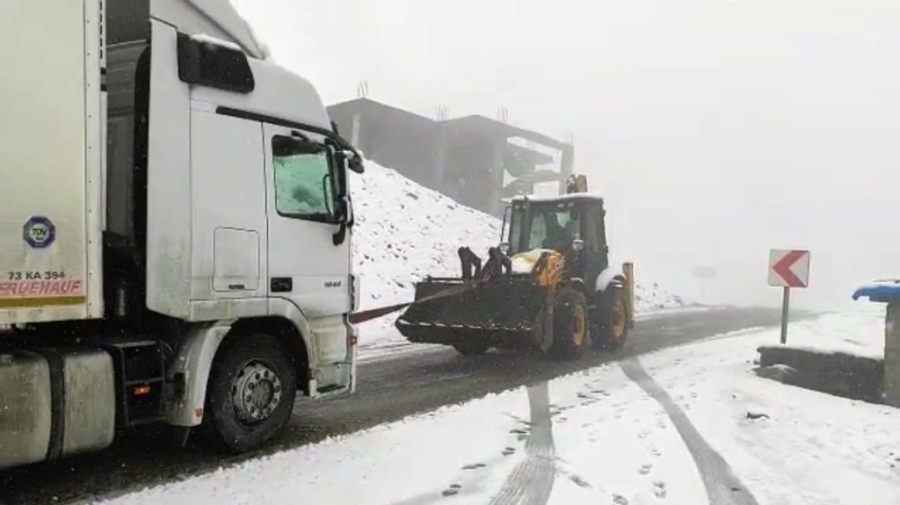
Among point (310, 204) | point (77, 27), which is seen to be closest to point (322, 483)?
point (310, 204)

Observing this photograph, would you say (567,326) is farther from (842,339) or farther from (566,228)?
(842,339)

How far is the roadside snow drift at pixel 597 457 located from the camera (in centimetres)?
479

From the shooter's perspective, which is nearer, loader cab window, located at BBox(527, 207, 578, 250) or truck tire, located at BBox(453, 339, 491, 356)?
truck tire, located at BBox(453, 339, 491, 356)

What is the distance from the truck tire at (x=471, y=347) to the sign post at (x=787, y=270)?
4.73 metres

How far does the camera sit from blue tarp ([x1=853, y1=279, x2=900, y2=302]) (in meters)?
8.13

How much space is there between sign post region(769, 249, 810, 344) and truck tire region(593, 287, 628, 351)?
2652mm

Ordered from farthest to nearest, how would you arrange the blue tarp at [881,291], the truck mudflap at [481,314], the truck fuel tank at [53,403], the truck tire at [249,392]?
the truck mudflap at [481,314] < the blue tarp at [881,291] < the truck tire at [249,392] < the truck fuel tank at [53,403]

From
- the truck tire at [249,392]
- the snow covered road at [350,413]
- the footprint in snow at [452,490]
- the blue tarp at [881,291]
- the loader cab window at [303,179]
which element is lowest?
the snow covered road at [350,413]

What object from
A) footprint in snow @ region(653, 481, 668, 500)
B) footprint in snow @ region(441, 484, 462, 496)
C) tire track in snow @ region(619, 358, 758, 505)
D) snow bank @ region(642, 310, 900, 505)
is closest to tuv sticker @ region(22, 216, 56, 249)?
footprint in snow @ region(441, 484, 462, 496)

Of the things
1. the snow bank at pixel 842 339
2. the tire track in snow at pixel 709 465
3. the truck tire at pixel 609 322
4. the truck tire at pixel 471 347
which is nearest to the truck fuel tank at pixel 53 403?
the tire track in snow at pixel 709 465

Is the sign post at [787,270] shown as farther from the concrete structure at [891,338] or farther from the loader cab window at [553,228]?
the loader cab window at [553,228]

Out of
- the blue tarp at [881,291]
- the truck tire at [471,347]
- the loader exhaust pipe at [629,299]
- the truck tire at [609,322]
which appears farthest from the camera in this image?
the loader exhaust pipe at [629,299]

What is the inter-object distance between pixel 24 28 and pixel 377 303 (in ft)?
42.4

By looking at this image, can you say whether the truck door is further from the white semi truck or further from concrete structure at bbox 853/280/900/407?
concrete structure at bbox 853/280/900/407
